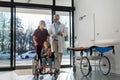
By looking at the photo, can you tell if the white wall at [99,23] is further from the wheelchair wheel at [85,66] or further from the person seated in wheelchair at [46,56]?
the person seated in wheelchair at [46,56]

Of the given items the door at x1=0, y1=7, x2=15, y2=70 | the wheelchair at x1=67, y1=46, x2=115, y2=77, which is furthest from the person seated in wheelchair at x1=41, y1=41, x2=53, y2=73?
the door at x1=0, y1=7, x2=15, y2=70

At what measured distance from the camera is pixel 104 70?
6035 millimetres

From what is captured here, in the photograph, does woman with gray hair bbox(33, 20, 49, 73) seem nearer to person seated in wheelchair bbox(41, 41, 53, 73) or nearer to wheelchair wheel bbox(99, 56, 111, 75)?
person seated in wheelchair bbox(41, 41, 53, 73)

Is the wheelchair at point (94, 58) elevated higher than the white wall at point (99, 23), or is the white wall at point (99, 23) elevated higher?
the white wall at point (99, 23)

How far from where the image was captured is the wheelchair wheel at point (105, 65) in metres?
5.67

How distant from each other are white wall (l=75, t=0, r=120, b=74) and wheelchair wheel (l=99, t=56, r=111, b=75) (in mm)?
169

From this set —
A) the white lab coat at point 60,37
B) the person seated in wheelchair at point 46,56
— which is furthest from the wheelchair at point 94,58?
the person seated in wheelchair at point 46,56

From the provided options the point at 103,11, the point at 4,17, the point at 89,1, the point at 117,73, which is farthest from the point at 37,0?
the point at 117,73

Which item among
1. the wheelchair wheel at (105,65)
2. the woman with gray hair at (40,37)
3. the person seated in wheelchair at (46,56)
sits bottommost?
the wheelchair wheel at (105,65)

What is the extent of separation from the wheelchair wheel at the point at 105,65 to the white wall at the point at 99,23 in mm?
169

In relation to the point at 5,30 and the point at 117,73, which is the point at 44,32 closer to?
the point at 117,73

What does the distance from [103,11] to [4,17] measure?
3956 millimetres

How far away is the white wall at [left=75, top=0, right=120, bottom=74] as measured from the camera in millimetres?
5699

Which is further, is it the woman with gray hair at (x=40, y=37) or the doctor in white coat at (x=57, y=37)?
the doctor in white coat at (x=57, y=37)
